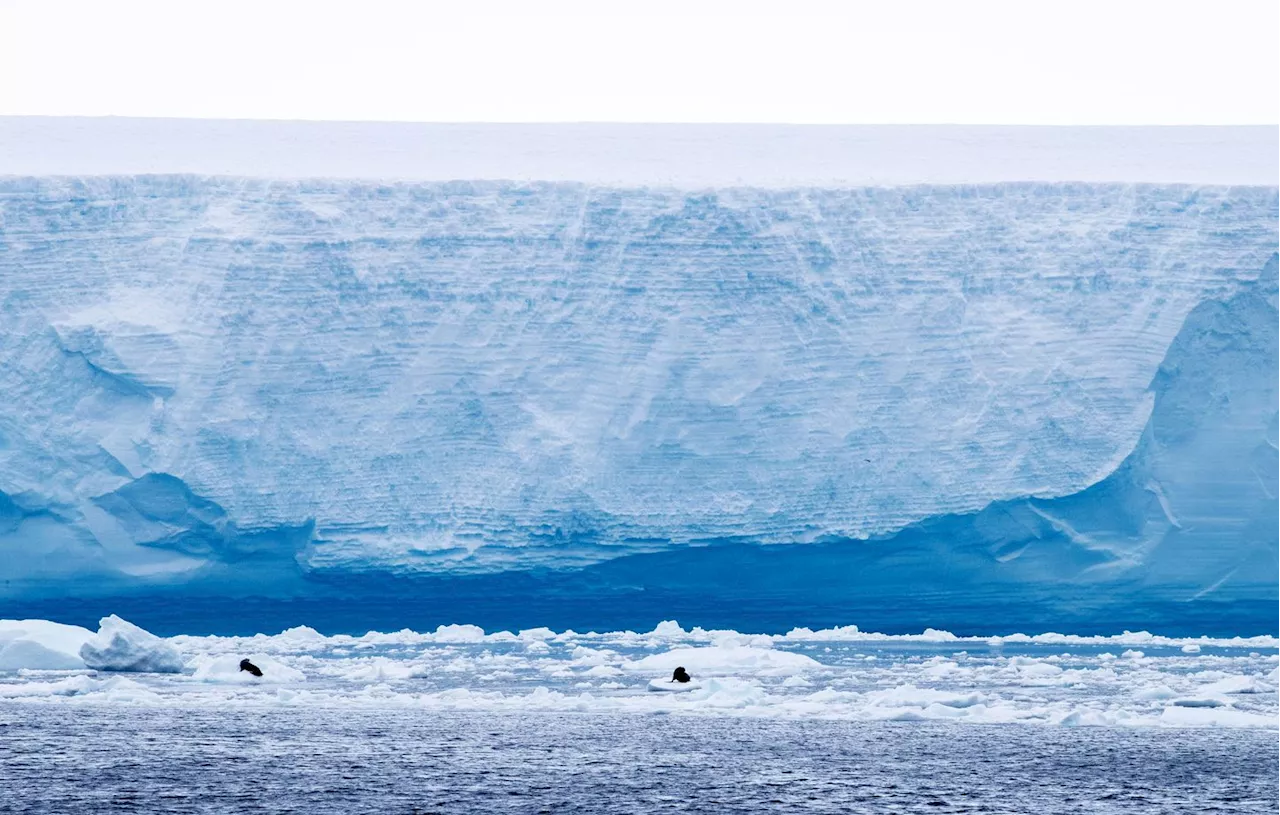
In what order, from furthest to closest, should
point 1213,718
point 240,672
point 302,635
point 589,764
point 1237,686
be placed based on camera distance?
point 302,635, point 240,672, point 1237,686, point 1213,718, point 589,764

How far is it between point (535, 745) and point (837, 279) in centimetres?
862

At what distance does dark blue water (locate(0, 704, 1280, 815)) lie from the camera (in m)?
8.86

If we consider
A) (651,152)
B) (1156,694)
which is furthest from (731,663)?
(651,152)

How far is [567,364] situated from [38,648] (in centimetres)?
580

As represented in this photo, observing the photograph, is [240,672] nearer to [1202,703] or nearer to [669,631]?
[669,631]

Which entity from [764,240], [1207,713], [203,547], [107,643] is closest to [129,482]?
[203,547]

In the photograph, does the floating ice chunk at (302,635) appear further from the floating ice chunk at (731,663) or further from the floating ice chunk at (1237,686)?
the floating ice chunk at (1237,686)

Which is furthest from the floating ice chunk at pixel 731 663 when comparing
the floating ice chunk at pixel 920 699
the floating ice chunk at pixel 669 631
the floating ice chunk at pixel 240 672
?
the floating ice chunk at pixel 669 631

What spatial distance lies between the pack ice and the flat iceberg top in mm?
871

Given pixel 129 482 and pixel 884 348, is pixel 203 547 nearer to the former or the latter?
pixel 129 482

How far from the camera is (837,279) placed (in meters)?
18.4

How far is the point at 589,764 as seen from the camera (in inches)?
395

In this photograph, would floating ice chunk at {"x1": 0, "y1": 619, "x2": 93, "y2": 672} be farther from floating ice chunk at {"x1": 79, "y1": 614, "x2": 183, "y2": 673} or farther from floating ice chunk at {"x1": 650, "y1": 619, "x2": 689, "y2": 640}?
floating ice chunk at {"x1": 650, "y1": 619, "x2": 689, "y2": 640}

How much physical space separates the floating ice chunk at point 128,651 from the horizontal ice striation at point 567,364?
10.5ft
